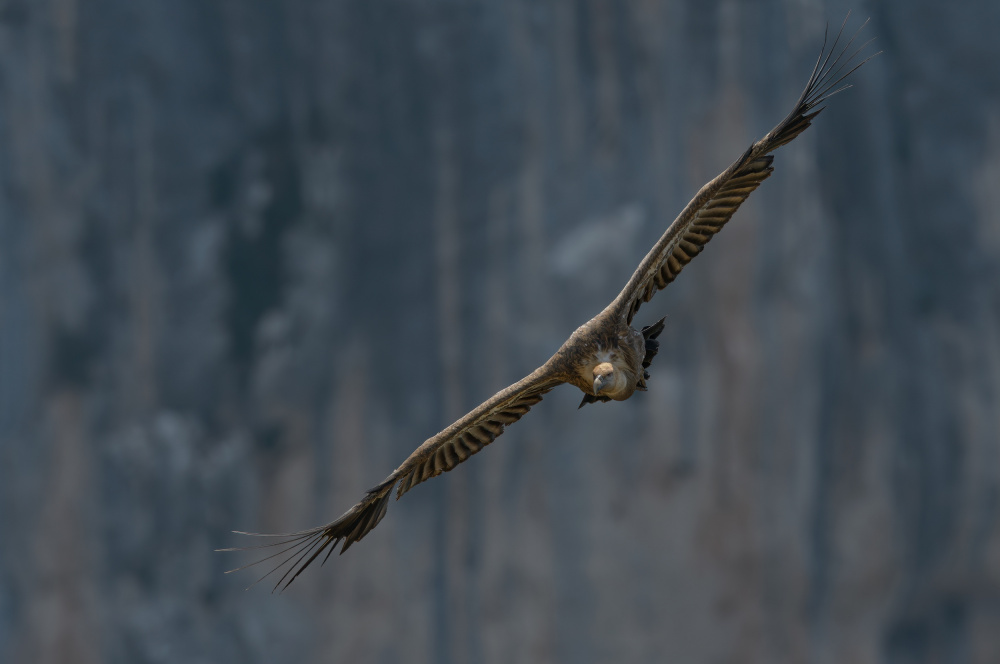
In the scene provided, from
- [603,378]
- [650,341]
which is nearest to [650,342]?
[650,341]

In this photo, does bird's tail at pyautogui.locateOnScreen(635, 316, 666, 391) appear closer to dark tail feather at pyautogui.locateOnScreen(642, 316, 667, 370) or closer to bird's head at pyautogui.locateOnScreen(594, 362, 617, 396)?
dark tail feather at pyautogui.locateOnScreen(642, 316, 667, 370)

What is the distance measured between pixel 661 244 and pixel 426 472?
438 cm

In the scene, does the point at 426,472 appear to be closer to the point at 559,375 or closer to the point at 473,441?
the point at 473,441

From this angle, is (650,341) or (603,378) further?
(650,341)

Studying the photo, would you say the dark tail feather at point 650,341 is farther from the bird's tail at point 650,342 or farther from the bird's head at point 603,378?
the bird's head at point 603,378

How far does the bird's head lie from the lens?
10.1 metres

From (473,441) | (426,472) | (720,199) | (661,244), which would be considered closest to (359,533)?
(426,472)

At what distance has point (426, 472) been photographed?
11594mm

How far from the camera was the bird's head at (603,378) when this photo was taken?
10111mm

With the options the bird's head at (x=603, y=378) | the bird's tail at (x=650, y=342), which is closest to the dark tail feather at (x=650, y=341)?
the bird's tail at (x=650, y=342)

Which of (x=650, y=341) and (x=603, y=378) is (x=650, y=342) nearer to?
(x=650, y=341)

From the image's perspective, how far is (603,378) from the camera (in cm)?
1014

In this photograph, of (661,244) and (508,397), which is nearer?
(661,244)

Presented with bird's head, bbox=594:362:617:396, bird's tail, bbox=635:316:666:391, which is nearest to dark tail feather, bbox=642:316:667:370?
bird's tail, bbox=635:316:666:391
